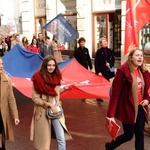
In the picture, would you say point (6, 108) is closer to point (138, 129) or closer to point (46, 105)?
point (46, 105)

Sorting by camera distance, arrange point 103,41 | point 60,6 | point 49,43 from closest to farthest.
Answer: point 103,41 → point 49,43 → point 60,6

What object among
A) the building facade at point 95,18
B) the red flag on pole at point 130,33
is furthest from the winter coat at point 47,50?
the red flag on pole at point 130,33

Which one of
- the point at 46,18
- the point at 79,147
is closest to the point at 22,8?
the point at 46,18

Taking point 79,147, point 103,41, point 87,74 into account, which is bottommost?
point 79,147

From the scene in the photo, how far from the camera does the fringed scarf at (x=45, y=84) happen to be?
4582mm

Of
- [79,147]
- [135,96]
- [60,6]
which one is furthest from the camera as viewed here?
[60,6]

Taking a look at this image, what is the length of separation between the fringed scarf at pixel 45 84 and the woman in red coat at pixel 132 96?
78 cm

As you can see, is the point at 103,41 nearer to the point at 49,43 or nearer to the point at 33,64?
the point at 33,64

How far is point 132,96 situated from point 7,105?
65.3 inches

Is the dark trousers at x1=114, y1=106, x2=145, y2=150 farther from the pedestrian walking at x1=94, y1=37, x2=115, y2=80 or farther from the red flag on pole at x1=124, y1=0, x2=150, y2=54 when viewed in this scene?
the pedestrian walking at x1=94, y1=37, x2=115, y2=80

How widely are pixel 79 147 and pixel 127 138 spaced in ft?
4.01

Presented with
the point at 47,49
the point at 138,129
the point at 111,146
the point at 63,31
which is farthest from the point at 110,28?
the point at 138,129

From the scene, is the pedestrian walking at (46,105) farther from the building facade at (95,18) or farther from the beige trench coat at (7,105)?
the building facade at (95,18)

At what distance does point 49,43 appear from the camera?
12828mm
